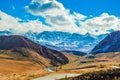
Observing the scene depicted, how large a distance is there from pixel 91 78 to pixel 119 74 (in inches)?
159

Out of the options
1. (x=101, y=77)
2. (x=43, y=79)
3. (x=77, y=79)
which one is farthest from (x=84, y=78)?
(x=43, y=79)

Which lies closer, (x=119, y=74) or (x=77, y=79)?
(x=119, y=74)

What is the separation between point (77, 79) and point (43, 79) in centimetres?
2631

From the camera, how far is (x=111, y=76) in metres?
42.0

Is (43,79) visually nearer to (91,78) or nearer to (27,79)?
(27,79)

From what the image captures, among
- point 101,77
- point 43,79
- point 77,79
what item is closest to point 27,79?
point 43,79

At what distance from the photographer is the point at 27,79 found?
248ft

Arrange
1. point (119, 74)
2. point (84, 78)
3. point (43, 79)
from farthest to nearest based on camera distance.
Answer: point (43, 79) < point (84, 78) < point (119, 74)

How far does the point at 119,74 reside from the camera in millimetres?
41500

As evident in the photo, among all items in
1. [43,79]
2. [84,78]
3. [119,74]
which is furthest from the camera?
[43,79]

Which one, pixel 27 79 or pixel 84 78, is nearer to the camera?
pixel 84 78

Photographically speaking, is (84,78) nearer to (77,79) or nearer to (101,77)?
(77,79)

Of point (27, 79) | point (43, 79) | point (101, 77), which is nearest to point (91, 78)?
point (101, 77)

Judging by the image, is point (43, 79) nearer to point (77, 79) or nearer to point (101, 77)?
point (77, 79)
